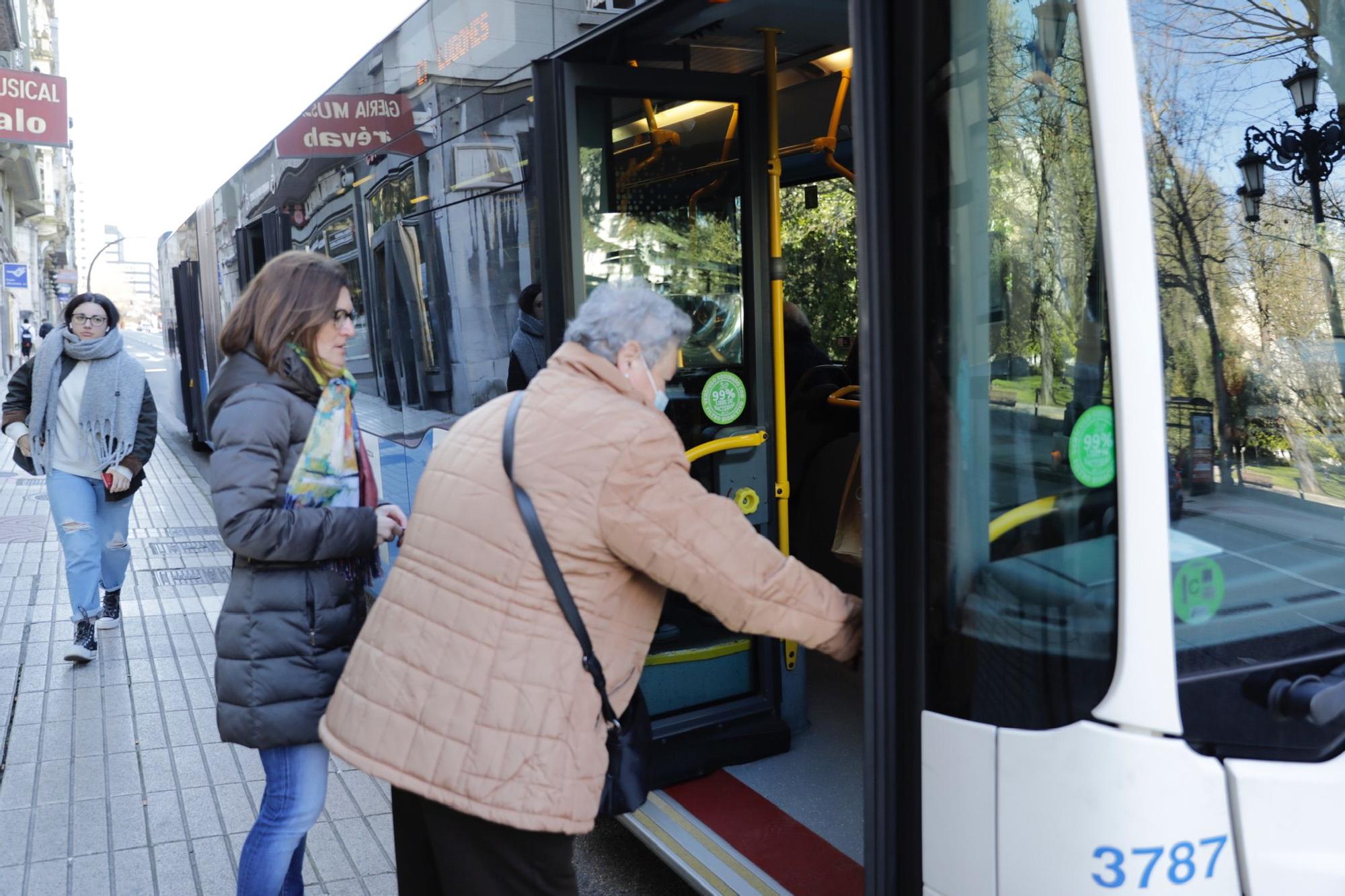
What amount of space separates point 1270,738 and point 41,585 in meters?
6.98

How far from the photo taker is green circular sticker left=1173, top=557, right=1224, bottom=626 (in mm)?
1784

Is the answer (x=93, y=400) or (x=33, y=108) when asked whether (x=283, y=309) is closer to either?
(x=93, y=400)

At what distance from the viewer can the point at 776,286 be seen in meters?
3.67

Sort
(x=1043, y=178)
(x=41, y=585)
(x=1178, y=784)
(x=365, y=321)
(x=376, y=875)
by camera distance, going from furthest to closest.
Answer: (x=41, y=585) → (x=365, y=321) → (x=376, y=875) → (x=1043, y=178) → (x=1178, y=784)

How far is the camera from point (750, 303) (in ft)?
12.1

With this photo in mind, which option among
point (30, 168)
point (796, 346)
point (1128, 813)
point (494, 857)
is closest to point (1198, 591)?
point (1128, 813)

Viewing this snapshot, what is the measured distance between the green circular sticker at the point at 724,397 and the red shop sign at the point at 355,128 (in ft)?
4.72

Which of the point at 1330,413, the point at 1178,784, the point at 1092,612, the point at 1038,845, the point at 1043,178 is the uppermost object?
the point at 1043,178

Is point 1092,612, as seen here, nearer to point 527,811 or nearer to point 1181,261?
point 1181,261

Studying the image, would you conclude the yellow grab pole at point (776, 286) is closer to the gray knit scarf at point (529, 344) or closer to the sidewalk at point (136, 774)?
the gray knit scarf at point (529, 344)

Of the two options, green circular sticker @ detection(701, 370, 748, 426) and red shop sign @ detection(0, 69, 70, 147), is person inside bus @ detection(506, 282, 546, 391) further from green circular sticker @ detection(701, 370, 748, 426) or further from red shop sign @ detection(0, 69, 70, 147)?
red shop sign @ detection(0, 69, 70, 147)

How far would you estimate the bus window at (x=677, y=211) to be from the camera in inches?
135

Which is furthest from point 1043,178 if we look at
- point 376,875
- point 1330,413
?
point 376,875

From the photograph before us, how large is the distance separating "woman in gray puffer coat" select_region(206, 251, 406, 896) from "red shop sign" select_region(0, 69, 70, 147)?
6819 mm
